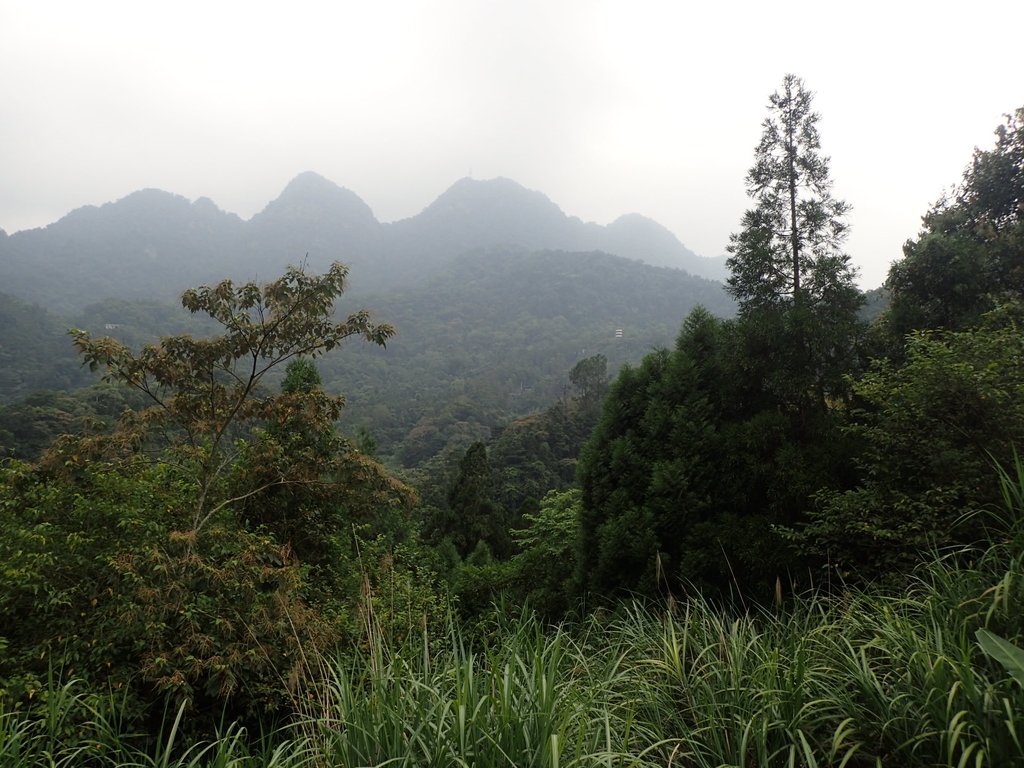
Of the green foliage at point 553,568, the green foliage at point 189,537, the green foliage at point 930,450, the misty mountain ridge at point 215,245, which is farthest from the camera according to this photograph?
the misty mountain ridge at point 215,245

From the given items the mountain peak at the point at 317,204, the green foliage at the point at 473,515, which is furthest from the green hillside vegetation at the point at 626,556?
the mountain peak at the point at 317,204

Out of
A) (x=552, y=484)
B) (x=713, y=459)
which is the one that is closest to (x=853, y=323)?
(x=713, y=459)

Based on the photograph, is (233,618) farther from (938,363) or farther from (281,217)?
(281,217)

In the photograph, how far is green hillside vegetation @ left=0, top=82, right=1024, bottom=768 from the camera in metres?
1.97

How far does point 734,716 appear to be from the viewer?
2012 mm

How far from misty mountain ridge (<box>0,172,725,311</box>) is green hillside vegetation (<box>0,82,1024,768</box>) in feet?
388

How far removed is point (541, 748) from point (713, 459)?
19.4 ft

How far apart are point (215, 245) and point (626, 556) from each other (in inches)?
7192

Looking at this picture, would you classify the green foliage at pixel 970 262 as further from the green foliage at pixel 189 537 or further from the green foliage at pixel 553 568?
the green foliage at pixel 189 537

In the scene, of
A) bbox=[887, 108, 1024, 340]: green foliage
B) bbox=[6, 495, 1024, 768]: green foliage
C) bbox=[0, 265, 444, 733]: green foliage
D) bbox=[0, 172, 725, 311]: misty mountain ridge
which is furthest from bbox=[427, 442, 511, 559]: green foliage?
bbox=[0, 172, 725, 311]: misty mountain ridge

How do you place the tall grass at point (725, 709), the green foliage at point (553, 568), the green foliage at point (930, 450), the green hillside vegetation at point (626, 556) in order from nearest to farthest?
1. the tall grass at point (725, 709)
2. the green hillside vegetation at point (626, 556)
3. the green foliage at point (930, 450)
4. the green foliage at point (553, 568)

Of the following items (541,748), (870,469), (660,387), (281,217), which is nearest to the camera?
(541,748)

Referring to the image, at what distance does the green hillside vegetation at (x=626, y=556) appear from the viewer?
6.46 ft

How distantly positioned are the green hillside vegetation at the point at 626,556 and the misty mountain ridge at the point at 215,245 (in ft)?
388
